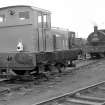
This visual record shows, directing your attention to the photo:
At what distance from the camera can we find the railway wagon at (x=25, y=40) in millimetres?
10895

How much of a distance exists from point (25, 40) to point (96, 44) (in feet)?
50.1

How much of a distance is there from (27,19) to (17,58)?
1.78 metres

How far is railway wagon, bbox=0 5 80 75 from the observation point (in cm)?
1089

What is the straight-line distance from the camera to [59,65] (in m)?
13.8

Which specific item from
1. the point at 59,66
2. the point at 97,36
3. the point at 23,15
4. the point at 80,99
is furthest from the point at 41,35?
the point at 97,36

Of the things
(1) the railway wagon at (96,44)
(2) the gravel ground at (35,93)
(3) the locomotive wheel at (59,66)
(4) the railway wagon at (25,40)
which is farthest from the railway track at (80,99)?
(1) the railway wagon at (96,44)

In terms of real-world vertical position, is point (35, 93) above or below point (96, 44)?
below

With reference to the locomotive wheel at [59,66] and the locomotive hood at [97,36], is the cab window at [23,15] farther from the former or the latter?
the locomotive hood at [97,36]

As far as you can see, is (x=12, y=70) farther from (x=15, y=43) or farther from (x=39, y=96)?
(x=39, y=96)

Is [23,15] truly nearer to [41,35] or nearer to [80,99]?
[41,35]

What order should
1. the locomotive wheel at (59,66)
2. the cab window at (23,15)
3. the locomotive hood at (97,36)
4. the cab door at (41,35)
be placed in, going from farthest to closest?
the locomotive hood at (97,36) → the locomotive wheel at (59,66) → the cab door at (41,35) → the cab window at (23,15)

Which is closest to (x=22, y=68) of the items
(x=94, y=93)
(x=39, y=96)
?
(x=39, y=96)

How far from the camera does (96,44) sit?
84.0 ft

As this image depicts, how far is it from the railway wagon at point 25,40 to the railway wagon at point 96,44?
12.6m
